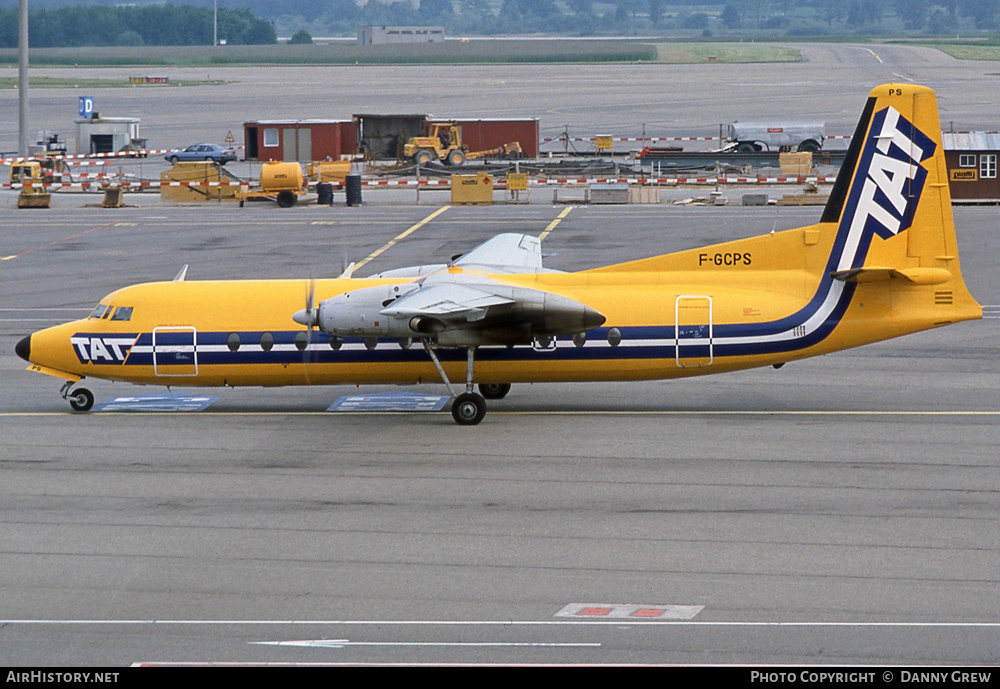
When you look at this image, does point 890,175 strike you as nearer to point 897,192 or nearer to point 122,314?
point 897,192

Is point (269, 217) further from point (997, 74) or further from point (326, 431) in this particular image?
point (997, 74)

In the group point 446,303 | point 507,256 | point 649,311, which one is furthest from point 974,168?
point 446,303

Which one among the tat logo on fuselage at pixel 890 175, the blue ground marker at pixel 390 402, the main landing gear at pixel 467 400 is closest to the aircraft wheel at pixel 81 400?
the blue ground marker at pixel 390 402

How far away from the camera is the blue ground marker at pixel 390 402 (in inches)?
1020

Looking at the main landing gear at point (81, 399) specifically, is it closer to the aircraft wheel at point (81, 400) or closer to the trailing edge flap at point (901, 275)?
the aircraft wheel at point (81, 400)

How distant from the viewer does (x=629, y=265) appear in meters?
25.0

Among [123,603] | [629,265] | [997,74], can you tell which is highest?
[997,74]

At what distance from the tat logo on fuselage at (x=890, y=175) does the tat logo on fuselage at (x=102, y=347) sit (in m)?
14.9

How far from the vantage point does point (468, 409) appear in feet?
78.1

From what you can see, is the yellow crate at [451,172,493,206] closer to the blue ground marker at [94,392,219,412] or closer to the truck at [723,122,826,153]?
the truck at [723,122,826,153]

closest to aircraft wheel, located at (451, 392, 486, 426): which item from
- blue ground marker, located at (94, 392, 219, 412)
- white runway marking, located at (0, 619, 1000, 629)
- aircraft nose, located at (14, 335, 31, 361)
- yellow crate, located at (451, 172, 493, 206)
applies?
blue ground marker, located at (94, 392, 219, 412)

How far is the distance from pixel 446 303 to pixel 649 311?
4266mm
